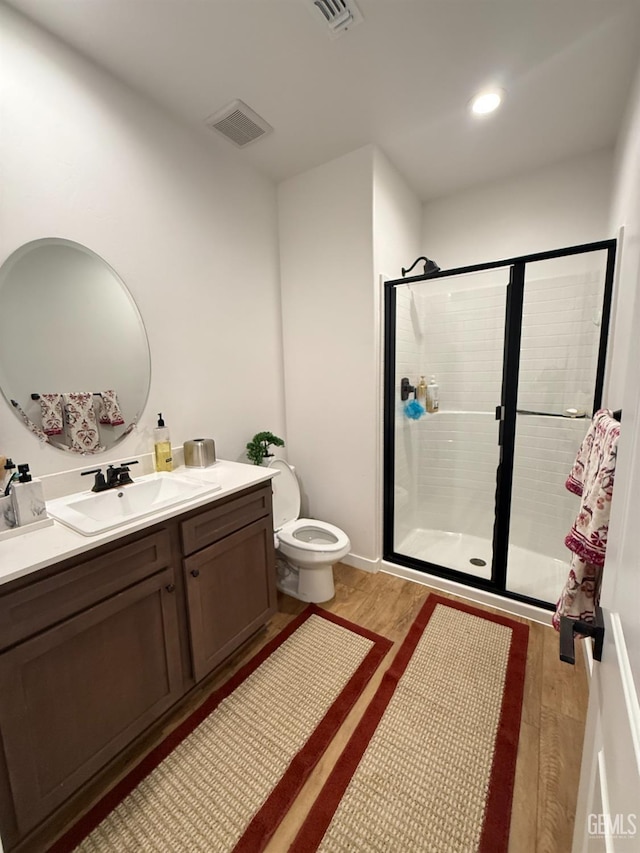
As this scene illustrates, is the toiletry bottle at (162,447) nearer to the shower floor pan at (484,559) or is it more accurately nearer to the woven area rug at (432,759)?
the woven area rug at (432,759)

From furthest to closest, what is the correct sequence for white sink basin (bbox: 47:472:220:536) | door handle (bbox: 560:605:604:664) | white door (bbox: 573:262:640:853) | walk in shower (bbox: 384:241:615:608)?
walk in shower (bbox: 384:241:615:608) → white sink basin (bbox: 47:472:220:536) → door handle (bbox: 560:605:604:664) → white door (bbox: 573:262:640:853)

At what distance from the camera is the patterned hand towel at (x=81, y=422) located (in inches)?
58.6

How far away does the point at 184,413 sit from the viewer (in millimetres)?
1936

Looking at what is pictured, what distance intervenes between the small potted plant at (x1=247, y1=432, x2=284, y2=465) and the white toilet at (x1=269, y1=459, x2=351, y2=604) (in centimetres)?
8

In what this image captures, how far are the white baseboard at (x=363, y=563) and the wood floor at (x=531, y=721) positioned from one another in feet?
0.68

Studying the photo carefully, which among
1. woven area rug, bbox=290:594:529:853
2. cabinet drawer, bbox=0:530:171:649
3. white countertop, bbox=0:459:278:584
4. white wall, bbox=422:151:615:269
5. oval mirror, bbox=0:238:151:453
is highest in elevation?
white wall, bbox=422:151:615:269

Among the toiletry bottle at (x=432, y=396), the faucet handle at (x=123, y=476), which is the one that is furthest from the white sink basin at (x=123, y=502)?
the toiletry bottle at (x=432, y=396)

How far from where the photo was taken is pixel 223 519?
1.51m

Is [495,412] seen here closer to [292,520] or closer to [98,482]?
[292,520]

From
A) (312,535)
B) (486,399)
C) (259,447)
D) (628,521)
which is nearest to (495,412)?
(486,399)

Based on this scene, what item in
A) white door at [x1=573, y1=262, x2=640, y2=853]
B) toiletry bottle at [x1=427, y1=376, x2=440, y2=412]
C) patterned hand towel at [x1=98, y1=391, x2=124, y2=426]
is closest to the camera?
white door at [x1=573, y1=262, x2=640, y2=853]

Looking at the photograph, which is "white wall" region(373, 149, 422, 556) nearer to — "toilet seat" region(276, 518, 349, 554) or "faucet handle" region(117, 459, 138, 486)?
"toilet seat" region(276, 518, 349, 554)

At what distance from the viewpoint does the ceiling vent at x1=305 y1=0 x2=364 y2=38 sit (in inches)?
50.8

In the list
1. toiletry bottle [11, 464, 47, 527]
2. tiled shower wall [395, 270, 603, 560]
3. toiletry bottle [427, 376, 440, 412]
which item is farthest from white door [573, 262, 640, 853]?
toiletry bottle [427, 376, 440, 412]
